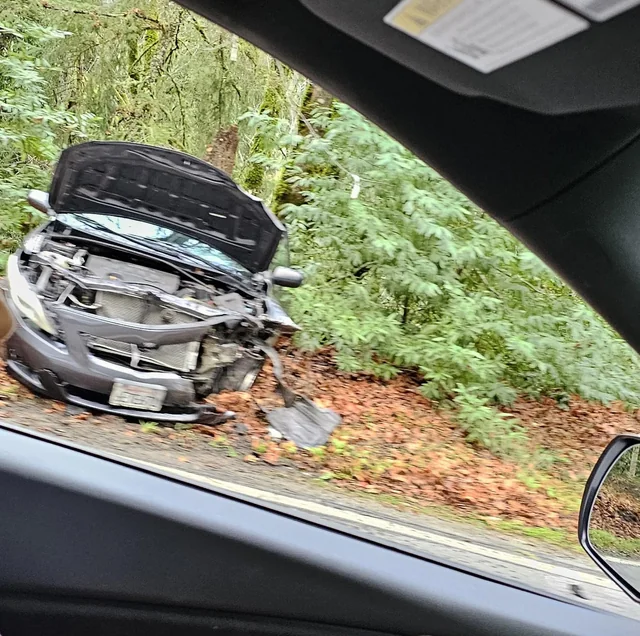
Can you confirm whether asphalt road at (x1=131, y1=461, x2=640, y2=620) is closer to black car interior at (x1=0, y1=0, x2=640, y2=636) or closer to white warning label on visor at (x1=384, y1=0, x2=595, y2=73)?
black car interior at (x1=0, y1=0, x2=640, y2=636)

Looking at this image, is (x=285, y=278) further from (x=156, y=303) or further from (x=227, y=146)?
(x=227, y=146)

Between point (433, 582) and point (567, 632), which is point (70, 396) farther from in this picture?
point (567, 632)

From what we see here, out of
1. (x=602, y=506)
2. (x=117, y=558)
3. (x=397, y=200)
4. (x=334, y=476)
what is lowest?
(x=334, y=476)

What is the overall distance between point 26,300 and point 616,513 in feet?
10.9

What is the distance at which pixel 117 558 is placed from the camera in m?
1.60

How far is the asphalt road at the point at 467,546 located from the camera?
1.61 meters

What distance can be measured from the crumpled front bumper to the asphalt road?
1.19 metres

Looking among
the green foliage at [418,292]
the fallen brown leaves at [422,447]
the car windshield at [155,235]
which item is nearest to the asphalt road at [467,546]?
the fallen brown leaves at [422,447]

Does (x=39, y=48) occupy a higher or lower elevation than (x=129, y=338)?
higher

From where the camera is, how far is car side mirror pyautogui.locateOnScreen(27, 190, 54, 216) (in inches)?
172

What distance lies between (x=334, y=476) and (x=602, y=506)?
7.56 feet

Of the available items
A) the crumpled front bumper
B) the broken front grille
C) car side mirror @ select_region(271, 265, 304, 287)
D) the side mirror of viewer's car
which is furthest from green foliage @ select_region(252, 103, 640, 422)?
the side mirror of viewer's car

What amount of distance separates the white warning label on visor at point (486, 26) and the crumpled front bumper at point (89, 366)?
2.90 meters

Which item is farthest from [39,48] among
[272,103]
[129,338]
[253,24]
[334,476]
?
[253,24]
